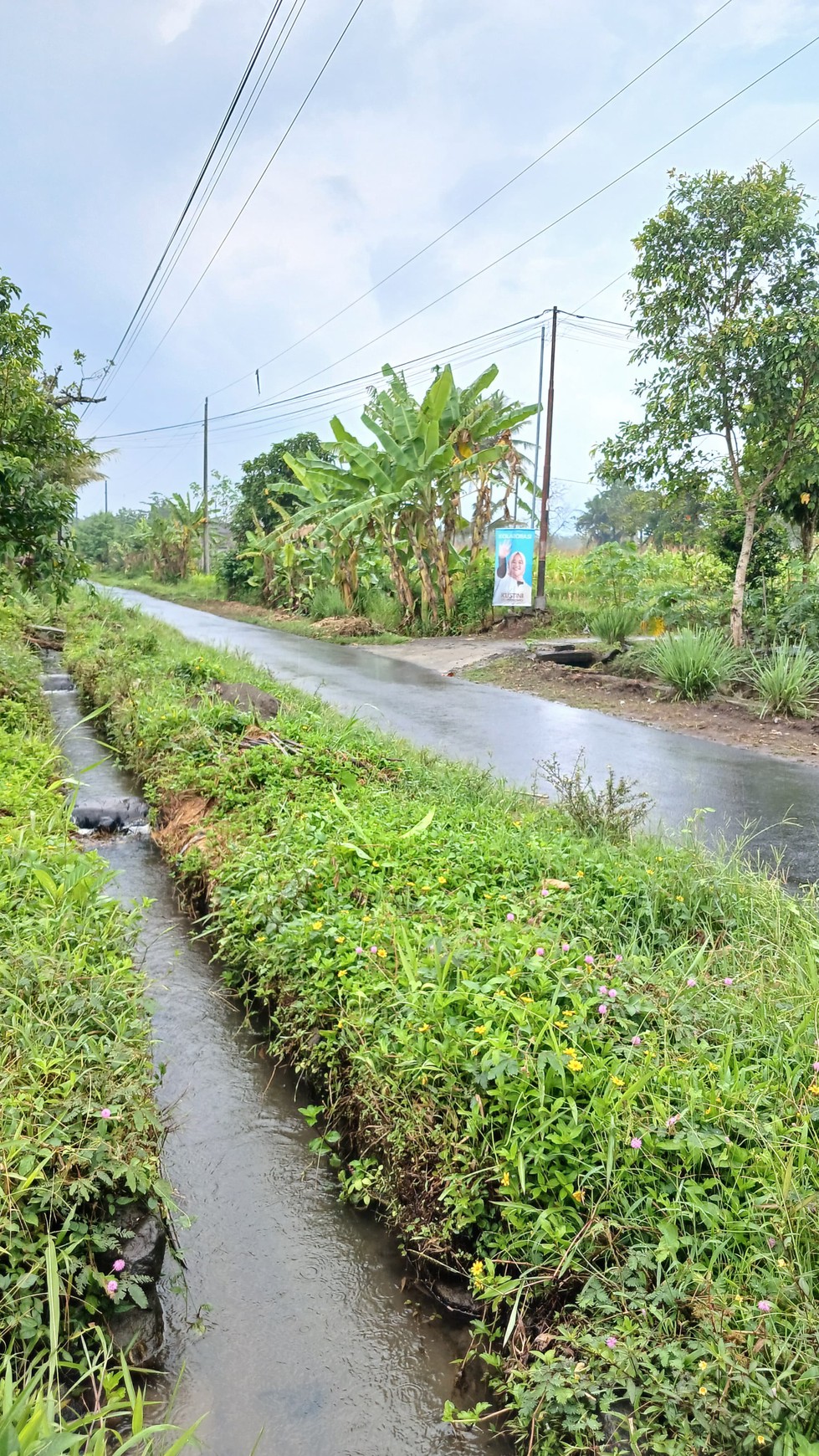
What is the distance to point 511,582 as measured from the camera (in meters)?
18.5

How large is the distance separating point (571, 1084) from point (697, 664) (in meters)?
9.40

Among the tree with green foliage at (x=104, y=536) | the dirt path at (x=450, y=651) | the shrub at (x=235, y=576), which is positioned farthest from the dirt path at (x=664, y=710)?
the tree with green foliage at (x=104, y=536)

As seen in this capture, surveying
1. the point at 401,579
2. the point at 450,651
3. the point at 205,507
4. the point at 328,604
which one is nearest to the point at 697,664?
the point at 450,651

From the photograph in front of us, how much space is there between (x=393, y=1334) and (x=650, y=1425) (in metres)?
0.93

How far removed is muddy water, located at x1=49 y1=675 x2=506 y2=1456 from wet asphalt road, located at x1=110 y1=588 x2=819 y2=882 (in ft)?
8.92

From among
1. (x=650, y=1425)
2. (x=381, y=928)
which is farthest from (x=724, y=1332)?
(x=381, y=928)

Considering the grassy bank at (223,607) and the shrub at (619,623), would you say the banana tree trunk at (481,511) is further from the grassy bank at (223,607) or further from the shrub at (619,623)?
the shrub at (619,623)

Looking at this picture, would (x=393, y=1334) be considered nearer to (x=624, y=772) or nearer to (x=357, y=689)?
(x=624, y=772)

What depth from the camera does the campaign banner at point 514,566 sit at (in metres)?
18.2

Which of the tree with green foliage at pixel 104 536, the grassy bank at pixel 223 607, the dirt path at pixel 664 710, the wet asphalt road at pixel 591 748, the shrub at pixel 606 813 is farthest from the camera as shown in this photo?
the tree with green foliage at pixel 104 536

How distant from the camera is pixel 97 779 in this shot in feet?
28.1

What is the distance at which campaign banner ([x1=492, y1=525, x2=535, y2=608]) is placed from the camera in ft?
59.7

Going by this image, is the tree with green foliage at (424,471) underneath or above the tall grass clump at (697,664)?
above

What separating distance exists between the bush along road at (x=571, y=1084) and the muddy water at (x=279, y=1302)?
14cm
